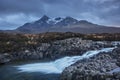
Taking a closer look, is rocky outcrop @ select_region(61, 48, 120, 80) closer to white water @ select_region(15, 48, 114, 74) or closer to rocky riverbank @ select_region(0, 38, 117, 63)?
white water @ select_region(15, 48, 114, 74)

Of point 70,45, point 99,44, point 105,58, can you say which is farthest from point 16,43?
point 105,58

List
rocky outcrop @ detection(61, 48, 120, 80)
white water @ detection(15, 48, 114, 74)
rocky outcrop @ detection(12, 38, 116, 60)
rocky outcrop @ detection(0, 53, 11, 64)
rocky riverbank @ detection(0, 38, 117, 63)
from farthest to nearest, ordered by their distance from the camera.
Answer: rocky outcrop @ detection(12, 38, 116, 60)
rocky riverbank @ detection(0, 38, 117, 63)
rocky outcrop @ detection(0, 53, 11, 64)
white water @ detection(15, 48, 114, 74)
rocky outcrop @ detection(61, 48, 120, 80)

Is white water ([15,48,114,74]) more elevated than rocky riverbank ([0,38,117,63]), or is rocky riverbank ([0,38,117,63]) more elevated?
rocky riverbank ([0,38,117,63])

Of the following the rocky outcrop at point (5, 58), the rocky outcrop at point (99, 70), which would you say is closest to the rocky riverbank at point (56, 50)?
the rocky outcrop at point (5, 58)

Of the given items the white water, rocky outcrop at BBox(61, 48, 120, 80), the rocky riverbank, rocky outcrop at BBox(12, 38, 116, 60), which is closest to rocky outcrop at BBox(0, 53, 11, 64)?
the rocky riverbank

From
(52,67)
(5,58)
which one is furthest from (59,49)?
(52,67)

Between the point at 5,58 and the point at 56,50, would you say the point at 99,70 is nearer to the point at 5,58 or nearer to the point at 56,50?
the point at 56,50
